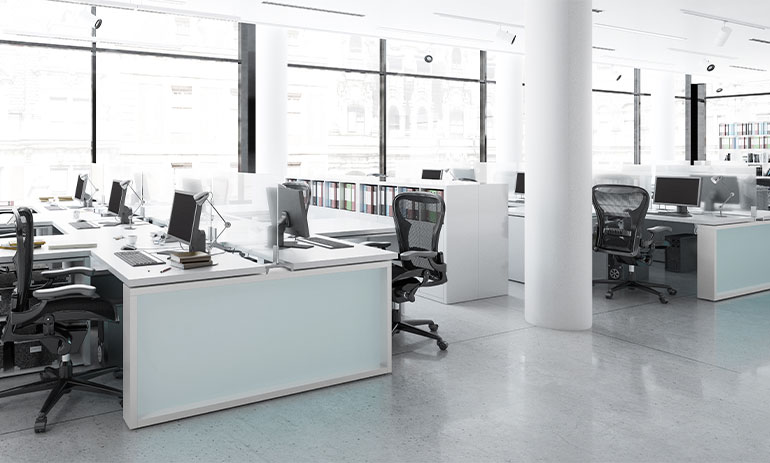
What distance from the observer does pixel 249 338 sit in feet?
12.6

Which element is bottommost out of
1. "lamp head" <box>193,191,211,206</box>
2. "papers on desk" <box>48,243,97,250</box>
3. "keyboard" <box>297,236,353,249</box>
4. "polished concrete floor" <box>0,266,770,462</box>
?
"polished concrete floor" <box>0,266,770,462</box>

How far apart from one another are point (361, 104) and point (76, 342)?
7.61m

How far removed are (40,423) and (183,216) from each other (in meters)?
1.47

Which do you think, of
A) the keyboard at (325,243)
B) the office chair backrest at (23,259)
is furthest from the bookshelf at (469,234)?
the office chair backrest at (23,259)

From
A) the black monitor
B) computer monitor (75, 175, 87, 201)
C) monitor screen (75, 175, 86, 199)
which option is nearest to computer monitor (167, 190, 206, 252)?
computer monitor (75, 175, 87, 201)

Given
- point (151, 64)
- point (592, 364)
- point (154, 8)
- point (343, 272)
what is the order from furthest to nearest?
1. point (151, 64)
2. point (154, 8)
3. point (592, 364)
4. point (343, 272)

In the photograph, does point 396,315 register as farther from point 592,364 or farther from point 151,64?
point 151,64

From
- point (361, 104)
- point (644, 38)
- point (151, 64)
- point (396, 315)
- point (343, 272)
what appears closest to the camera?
point (343, 272)

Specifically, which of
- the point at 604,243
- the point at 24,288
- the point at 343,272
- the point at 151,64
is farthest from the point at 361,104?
the point at 24,288

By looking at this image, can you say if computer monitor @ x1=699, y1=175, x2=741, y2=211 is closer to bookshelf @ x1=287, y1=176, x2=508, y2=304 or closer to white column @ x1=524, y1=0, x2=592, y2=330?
bookshelf @ x1=287, y1=176, x2=508, y2=304

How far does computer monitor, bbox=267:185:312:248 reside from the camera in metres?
4.27

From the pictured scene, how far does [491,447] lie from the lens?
3.22 metres

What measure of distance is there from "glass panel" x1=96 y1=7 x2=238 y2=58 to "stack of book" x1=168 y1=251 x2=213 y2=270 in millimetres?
5924

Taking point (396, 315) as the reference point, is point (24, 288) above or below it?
above
